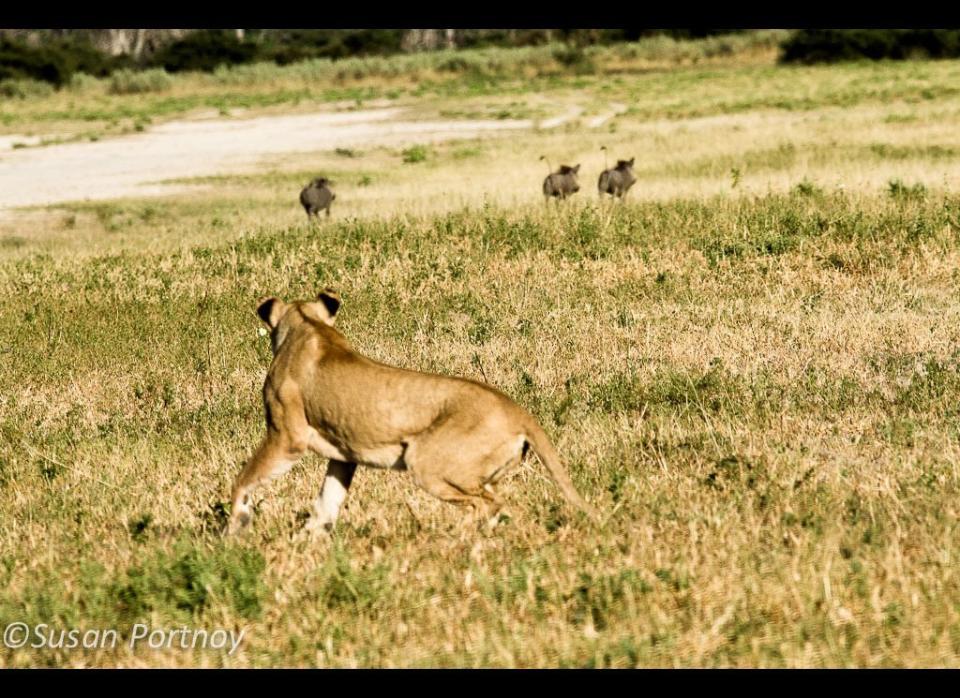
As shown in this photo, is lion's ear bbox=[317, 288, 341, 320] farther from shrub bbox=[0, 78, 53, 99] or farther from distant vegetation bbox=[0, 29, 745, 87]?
distant vegetation bbox=[0, 29, 745, 87]

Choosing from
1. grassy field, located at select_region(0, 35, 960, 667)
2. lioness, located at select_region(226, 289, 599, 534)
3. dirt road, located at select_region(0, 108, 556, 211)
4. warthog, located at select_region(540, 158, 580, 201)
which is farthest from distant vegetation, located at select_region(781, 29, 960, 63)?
lioness, located at select_region(226, 289, 599, 534)

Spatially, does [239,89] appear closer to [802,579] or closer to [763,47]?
[763,47]

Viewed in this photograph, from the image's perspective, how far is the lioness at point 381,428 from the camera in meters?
5.62

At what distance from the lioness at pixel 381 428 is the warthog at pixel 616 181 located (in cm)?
1391

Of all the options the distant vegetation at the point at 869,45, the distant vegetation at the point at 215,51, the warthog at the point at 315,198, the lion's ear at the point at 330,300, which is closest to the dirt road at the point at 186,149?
the warthog at the point at 315,198

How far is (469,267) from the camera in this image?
43.3 ft

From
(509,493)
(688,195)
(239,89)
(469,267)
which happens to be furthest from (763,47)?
(509,493)

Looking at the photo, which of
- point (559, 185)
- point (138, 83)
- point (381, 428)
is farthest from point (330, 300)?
point (138, 83)

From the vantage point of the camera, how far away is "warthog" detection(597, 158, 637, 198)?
65.0ft

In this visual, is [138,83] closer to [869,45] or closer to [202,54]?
[202,54]

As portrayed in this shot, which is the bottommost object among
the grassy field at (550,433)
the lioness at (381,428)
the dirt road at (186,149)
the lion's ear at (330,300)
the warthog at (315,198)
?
the dirt road at (186,149)

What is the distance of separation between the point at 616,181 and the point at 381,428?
1466cm

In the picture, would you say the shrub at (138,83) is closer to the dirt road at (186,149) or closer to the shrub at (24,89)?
the shrub at (24,89)

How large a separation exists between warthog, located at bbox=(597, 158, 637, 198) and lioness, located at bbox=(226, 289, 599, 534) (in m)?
13.9
